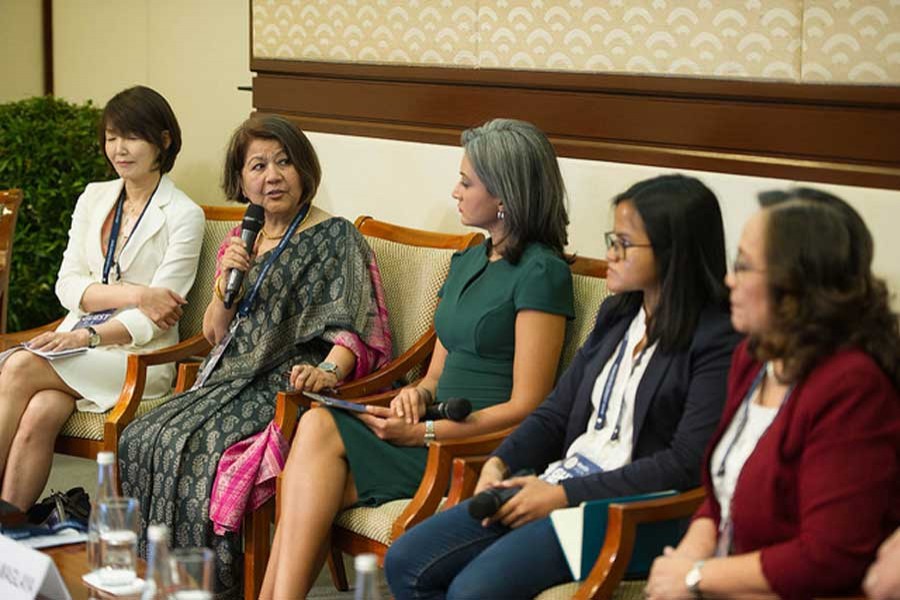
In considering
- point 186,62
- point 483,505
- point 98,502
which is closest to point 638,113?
point 483,505

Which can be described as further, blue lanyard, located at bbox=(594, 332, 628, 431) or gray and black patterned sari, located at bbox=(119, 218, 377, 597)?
gray and black patterned sari, located at bbox=(119, 218, 377, 597)

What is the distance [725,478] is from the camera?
2.58 metres

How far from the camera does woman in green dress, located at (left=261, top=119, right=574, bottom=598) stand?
3.40m

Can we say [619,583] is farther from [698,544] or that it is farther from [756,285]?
[756,285]

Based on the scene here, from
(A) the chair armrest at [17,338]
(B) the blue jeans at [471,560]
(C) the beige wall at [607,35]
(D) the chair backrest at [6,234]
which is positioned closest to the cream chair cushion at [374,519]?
(B) the blue jeans at [471,560]

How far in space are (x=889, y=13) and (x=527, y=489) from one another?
135 centimetres

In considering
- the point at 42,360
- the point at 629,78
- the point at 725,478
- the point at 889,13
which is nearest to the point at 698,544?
the point at 725,478

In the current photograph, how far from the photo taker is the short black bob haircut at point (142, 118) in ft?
14.9

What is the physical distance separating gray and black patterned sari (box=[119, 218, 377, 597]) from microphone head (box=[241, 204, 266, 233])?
0.13m

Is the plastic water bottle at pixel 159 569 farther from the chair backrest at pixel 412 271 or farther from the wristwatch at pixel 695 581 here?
the chair backrest at pixel 412 271

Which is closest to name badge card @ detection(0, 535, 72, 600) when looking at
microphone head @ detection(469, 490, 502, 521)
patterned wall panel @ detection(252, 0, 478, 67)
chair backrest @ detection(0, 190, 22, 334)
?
microphone head @ detection(469, 490, 502, 521)

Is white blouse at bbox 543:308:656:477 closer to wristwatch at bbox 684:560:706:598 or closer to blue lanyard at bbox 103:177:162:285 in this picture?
wristwatch at bbox 684:560:706:598

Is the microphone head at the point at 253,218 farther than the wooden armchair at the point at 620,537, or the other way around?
the microphone head at the point at 253,218

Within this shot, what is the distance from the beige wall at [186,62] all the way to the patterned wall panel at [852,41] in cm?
309
